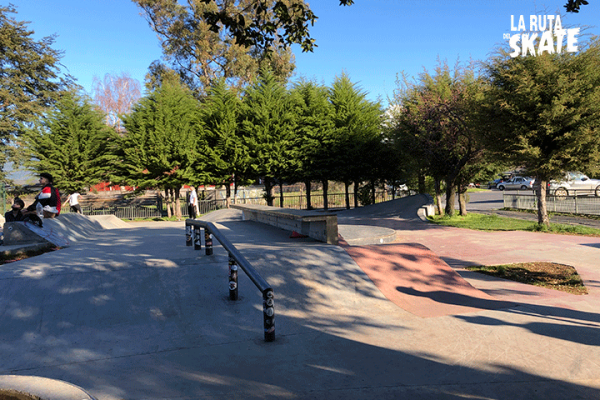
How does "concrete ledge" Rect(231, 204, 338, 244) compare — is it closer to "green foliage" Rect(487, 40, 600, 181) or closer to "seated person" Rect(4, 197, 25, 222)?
"seated person" Rect(4, 197, 25, 222)

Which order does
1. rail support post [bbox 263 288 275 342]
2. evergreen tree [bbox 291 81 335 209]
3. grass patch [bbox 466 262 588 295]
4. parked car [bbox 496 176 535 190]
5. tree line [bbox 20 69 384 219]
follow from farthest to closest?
1. parked car [bbox 496 176 535 190]
2. evergreen tree [bbox 291 81 335 209]
3. tree line [bbox 20 69 384 219]
4. grass patch [bbox 466 262 588 295]
5. rail support post [bbox 263 288 275 342]

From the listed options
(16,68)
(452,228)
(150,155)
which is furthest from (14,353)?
(16,68)

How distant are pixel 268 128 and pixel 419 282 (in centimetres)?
1986

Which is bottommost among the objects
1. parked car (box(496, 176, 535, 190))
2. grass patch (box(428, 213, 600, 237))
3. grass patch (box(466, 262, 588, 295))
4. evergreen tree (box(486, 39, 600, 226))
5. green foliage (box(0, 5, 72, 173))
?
grass patch (box(466, 262, 588, 295))

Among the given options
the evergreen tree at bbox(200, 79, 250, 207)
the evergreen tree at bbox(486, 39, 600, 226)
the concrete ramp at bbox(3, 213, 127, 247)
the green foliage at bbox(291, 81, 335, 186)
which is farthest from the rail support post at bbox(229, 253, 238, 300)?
the green foliage at bbox(291, 81, 335, 186)

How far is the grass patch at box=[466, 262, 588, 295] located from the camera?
24.3ft

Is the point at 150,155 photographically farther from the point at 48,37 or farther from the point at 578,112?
the point at 48,37

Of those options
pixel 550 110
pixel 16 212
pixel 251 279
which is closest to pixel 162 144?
pixel 16 212

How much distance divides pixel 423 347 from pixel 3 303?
5562 mm

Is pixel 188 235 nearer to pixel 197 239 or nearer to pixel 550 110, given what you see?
pixel 197 239

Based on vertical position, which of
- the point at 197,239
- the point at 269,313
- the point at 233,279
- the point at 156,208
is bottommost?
the point at 269,313

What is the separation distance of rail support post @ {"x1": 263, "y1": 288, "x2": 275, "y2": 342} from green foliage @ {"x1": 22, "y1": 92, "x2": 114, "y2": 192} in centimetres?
2484

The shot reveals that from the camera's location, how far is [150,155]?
24.2 meters

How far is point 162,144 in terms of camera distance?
24156mm
